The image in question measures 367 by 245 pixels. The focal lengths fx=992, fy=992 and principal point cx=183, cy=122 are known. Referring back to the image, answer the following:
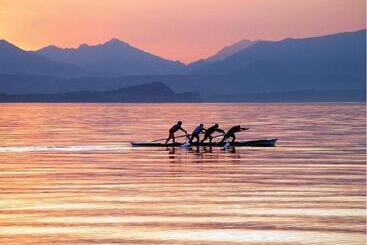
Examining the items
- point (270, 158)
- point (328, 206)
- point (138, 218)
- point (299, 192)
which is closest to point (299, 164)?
point (270, 158)

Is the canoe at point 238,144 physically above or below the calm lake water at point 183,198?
above

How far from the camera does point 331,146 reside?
63.9m

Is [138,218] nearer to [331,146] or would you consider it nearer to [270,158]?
[270,158]

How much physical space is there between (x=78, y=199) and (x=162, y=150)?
2978 cm

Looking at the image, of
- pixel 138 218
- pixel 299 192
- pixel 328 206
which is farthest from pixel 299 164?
pixel 138 218

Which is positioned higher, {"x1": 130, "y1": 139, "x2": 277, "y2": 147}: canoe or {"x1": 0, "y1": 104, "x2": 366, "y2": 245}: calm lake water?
{"x1": 130, "y1": 139, "x2": 277, "y2": 147}: canoe

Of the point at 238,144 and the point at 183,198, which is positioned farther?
the point at 238,144

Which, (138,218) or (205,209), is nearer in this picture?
(138,218)

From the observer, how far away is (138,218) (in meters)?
26.2

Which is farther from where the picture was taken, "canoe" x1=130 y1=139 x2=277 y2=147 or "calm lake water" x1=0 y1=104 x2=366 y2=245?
→ "canoe" x1=130 y1=139 x2=277 y2=147

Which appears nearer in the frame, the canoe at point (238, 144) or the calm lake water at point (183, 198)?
the calm lake water at point (183, 198)

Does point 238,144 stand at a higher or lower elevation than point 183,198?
higher

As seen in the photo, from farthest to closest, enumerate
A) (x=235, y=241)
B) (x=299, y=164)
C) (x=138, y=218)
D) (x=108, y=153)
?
1. (x=108, y=153)
2. (x=299, y=164)
3. (x=138, y=218)
4. (x=235, y=241)

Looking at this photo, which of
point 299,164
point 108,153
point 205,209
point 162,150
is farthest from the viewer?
point 162,150
